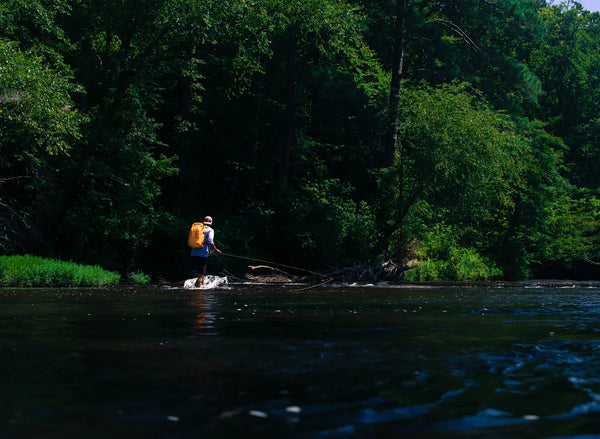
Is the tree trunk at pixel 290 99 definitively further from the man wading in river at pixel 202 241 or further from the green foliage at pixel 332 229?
the man wading in river at pixel 202 241

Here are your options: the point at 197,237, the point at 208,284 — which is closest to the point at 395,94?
the point at 208,284

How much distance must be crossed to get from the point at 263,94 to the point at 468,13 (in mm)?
11108

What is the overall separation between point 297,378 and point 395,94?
26708mm

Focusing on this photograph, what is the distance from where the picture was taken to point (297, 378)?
487cm

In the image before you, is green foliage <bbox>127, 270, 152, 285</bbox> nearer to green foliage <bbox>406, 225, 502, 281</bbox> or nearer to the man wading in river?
the man wading in river

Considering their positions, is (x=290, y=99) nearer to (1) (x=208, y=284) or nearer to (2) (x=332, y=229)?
(2) (x=332, y=229)

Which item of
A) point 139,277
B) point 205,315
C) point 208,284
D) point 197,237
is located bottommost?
point 139,277

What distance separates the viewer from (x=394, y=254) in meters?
27.6

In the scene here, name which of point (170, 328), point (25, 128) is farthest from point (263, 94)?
point (170, 328)

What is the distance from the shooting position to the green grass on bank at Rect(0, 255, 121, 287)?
1875cm

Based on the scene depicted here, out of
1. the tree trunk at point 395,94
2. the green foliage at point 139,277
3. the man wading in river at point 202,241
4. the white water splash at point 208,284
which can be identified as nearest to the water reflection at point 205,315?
the man wading in river at point 202,241

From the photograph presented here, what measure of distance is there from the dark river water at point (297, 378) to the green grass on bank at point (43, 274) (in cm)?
1032

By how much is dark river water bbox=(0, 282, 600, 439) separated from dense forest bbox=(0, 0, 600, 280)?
1388cm

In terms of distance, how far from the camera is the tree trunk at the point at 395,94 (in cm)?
2916
